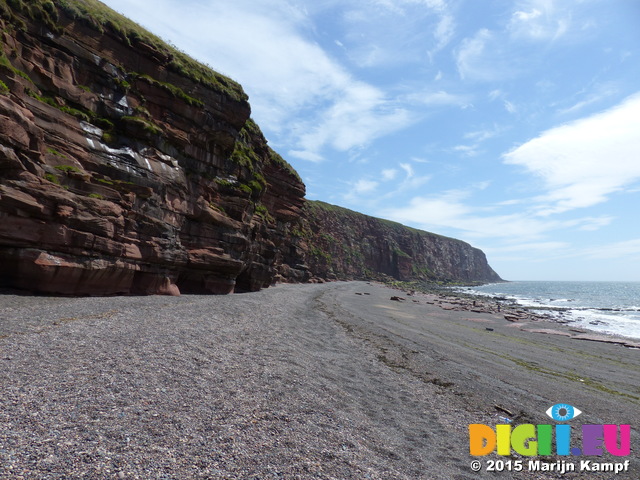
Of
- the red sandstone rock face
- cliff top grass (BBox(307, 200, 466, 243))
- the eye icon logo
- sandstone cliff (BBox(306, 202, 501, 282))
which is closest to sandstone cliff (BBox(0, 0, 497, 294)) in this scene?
the red sandstone rock face

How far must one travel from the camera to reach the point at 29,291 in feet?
55.7

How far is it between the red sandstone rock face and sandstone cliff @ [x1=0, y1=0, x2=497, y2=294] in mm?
73

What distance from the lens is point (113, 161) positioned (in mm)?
22047

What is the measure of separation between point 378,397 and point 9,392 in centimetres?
869

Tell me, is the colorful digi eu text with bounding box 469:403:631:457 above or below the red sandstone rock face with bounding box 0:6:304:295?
below

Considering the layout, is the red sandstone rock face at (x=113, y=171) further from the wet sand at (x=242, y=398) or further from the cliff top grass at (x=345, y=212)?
the cliff top grass at (x=345, y=212)

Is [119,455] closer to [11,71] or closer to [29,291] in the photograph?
[29,291]

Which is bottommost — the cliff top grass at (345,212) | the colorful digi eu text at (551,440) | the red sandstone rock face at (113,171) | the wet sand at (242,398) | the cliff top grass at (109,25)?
the colorful digi eu text at (551,440)

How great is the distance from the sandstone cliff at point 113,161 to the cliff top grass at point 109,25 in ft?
0.34

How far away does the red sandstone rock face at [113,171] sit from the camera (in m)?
16.8

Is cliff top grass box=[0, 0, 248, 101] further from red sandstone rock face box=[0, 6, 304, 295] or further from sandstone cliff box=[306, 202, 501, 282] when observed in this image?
sandstone cliff box=[306, 202, 501, 282]

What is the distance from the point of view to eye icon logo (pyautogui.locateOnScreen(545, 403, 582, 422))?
31.7 ft

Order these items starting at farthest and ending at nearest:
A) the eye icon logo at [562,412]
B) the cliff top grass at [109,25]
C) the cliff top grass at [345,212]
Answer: the cliff top grass at [345,212] → the cliff top grass at [109,25] → the eye icon logo at [562,412]

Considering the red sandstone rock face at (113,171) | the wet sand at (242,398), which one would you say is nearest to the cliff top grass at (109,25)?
the red sandstone rock face at (113,171)
